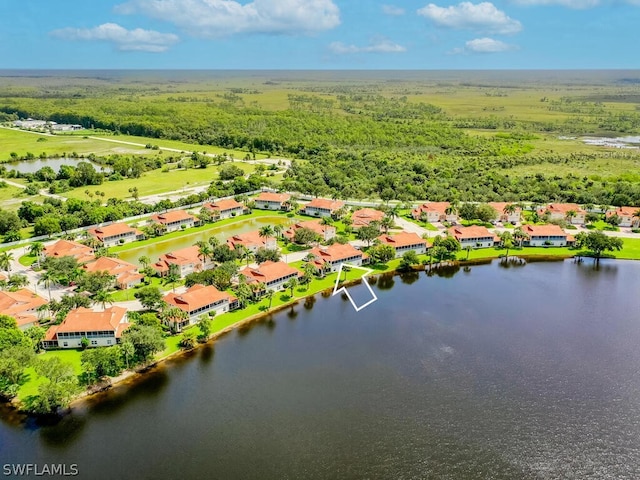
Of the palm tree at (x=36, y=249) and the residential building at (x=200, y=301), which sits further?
the palm tree at (x=36, y=249)

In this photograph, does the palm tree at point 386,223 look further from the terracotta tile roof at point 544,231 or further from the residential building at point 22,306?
the residential building at point 22,306

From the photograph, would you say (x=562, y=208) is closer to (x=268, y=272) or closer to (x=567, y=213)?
(x=567, y=213)

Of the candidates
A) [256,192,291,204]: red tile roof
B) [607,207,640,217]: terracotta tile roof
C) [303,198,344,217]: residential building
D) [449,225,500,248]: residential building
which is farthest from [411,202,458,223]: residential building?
[607,207,640,217]: terracotta tile roof

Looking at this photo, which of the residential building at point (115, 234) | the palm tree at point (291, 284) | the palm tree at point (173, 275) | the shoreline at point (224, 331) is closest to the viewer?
the shoreline at point (224, 331)

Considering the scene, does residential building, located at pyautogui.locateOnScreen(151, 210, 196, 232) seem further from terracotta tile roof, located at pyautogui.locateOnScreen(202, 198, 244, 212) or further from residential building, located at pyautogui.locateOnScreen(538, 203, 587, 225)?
residential building, located at pyautogui.locateOnScreen(538, 203, 587, 225)

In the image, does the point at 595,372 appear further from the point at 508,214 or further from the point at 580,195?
the point at 580,195

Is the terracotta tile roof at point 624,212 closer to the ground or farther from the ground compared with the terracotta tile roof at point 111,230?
farther from the ground

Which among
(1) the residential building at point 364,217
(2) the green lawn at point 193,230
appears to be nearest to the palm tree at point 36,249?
(2) the green lawn at point 193,230

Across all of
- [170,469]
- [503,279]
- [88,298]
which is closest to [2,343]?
[88,298]
